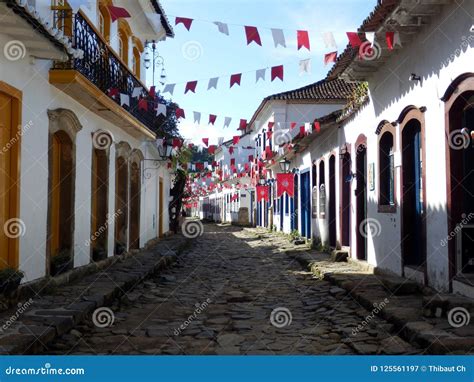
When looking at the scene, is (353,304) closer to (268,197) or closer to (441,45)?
(441,45)

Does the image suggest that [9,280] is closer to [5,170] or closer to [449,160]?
[5,170]

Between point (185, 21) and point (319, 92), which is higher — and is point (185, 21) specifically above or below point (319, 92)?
below

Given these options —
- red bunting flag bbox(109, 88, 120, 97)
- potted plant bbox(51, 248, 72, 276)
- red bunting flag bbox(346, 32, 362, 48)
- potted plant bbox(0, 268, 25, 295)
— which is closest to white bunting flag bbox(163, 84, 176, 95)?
red bunting flag bbox(109, 88, 120, 97)

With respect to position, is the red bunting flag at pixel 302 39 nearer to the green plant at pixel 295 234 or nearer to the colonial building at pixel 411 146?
the colonial building at pixel 411 146

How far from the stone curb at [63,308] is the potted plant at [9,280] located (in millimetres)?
242

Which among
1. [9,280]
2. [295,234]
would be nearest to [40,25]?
[9,280]

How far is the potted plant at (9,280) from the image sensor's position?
6.36 m

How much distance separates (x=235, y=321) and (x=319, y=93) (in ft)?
72.4

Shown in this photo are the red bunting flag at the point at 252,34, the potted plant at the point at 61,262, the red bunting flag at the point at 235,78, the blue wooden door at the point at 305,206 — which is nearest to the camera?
the red bunting flag at the point at 252,34

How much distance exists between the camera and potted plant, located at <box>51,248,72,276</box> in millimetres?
8422

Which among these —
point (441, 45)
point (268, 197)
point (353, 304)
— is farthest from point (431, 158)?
point (268, 197)

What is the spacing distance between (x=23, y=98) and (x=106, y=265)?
466 cm

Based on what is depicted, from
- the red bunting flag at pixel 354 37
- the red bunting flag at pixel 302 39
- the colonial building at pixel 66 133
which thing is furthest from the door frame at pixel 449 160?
the colonial building at pixel 66 133

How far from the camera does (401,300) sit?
7.39 m
